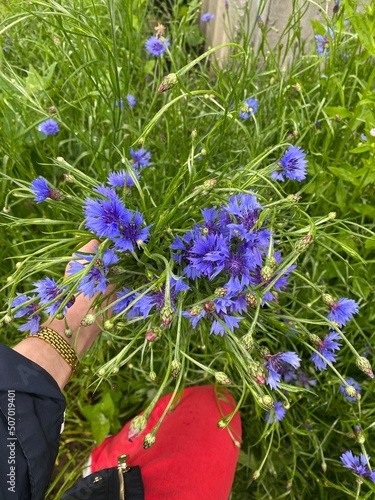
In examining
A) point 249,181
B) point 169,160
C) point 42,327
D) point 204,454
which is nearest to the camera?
point 249,181

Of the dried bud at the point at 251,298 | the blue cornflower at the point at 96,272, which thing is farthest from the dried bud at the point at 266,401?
the blue cornflower at the point at 96,272

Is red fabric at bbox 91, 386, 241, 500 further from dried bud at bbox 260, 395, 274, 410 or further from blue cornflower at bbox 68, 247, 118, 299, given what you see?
blue cornflower at bbox 68, 247, 118, 299

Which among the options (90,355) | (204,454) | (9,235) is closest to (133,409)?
(204,454)

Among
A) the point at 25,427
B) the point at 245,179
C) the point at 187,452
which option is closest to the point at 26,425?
the point at 25,427

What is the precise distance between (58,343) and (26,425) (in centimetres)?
18

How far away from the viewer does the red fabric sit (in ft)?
2.97

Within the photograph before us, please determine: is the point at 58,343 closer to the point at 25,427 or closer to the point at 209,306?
the point at 25,427

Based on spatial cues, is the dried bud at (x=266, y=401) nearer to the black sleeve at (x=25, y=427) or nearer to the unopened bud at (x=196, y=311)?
the unopened bud at (x=196, y=311)

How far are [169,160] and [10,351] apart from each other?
58cm

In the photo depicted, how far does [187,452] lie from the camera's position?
3.14 feet

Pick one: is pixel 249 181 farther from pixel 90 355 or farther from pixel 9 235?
pixel 9 235

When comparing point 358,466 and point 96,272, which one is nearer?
point 96,272

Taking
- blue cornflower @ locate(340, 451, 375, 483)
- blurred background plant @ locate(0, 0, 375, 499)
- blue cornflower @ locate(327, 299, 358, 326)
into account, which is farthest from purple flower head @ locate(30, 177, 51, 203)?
blue cornflower @ locate(340, 451, 375, 483)

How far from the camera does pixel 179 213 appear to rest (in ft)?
2.38
